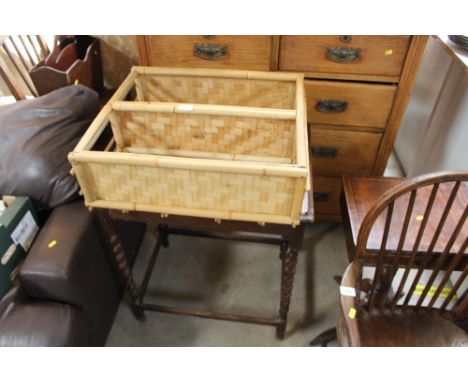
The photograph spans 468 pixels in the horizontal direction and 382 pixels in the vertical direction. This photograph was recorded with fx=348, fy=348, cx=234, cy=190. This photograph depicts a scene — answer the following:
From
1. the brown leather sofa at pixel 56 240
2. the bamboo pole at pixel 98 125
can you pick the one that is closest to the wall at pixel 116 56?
Answer: the brown leather sofa at pixel 56 240

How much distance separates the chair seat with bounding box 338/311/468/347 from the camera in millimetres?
921

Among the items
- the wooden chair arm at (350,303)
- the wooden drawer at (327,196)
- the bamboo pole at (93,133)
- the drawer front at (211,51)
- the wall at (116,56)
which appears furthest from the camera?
the wall at (116,56)

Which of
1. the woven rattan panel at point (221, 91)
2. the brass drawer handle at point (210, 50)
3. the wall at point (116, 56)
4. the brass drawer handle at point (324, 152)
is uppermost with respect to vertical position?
the brass drawer handle at point (210, 50)

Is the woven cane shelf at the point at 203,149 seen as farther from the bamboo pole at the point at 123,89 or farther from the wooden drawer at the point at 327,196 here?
the wooden drawer at the point at 327,196

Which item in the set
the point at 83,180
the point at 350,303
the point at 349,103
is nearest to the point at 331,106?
the point at 349,103

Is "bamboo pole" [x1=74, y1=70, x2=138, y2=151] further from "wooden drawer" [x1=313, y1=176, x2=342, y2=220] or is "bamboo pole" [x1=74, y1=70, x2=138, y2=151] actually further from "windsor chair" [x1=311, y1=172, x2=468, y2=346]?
"wooden drawer" [x1=313, y1=176, x2=342, y2=220]

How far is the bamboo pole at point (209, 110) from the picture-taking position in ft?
3.18

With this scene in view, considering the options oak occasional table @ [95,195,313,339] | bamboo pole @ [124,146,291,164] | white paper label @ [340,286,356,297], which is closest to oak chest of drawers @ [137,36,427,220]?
bamboo pole @ [124,146,291,164]

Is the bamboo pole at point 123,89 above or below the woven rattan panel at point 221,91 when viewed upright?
above

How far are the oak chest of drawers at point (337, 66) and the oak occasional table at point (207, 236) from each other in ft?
1.69

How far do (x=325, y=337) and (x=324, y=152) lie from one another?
72cm

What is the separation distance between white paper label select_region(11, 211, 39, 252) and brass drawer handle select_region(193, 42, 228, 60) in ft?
2.61

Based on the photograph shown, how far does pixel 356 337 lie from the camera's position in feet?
2.51

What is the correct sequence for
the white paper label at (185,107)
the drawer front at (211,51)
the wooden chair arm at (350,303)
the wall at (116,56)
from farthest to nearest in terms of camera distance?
the wall at (116,56) → the drawer front at (211,51) → the white paper label at (185,107) → the wooden chair arm at (350,303)
